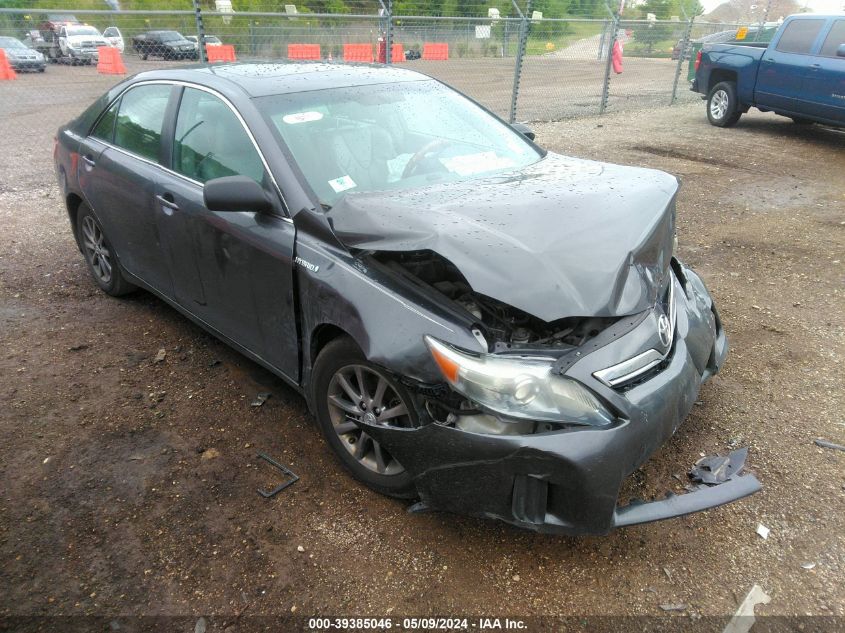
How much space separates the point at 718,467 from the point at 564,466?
1180mm

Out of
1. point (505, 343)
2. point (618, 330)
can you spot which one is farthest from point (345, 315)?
point (618, 330)

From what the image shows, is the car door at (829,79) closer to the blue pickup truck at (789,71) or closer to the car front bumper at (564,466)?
the blue pickup truck at (789,71)

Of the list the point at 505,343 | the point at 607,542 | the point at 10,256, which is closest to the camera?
the point at 505,343

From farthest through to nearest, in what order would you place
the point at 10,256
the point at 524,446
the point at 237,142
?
the point at 10,256
the point at 237,142
the point at 524,446

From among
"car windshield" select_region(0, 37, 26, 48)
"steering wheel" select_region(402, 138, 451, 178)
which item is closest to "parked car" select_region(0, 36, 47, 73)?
"car windshield" select_region(0, 37, 26, 48)

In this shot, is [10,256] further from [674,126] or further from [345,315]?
[674,126]

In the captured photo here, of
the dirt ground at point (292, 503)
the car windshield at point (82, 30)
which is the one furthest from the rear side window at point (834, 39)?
the car windshield at point (82, 30)

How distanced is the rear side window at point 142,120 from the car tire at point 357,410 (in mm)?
1858

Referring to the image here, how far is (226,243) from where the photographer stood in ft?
10.1

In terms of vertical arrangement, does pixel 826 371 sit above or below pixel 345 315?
below

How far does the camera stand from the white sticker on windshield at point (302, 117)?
120 inches

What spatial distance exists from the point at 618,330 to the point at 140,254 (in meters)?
2.98

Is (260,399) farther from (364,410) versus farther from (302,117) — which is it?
(302,117)

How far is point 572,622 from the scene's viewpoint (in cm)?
218
